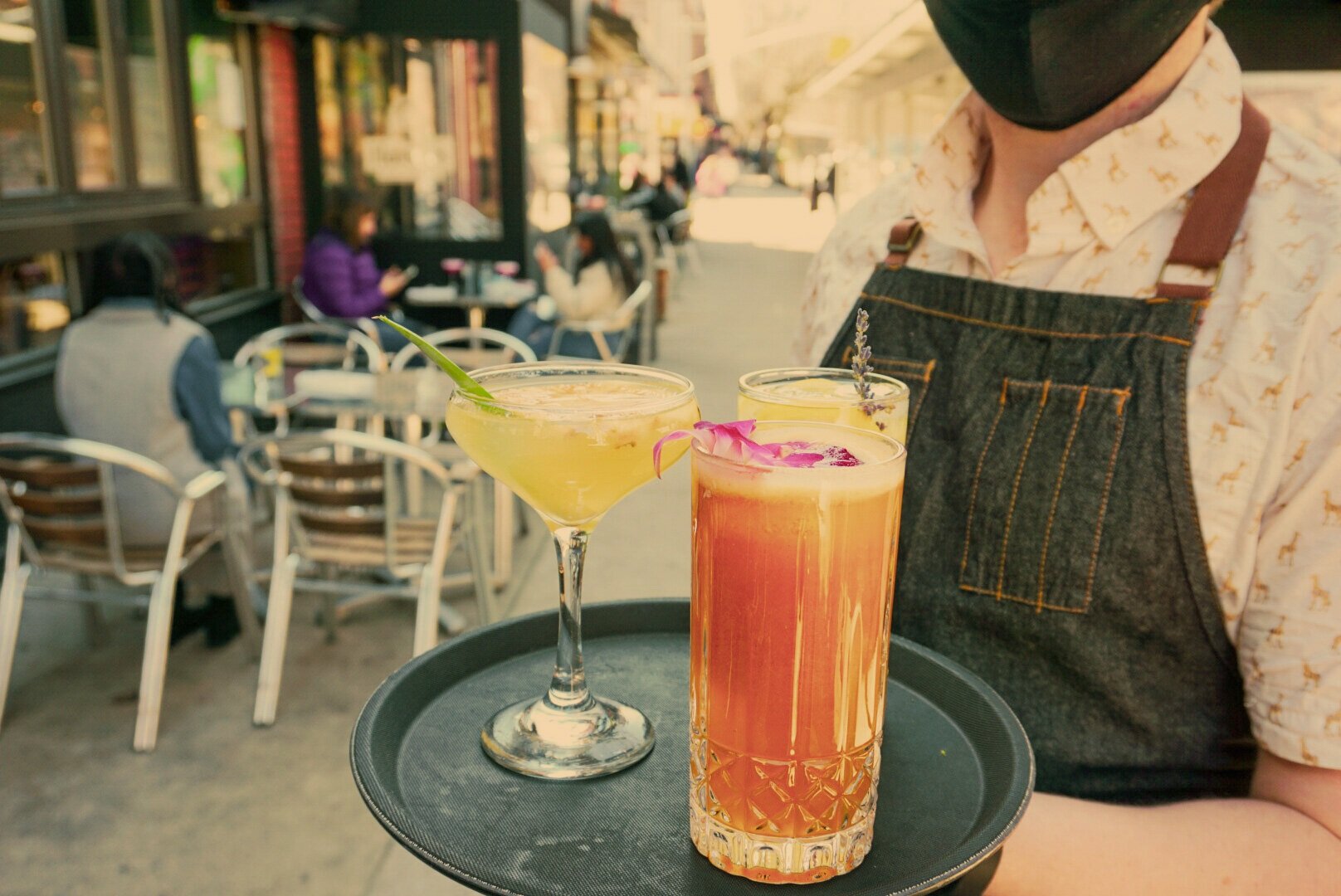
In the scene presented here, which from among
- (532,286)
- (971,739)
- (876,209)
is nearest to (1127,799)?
(971,739)

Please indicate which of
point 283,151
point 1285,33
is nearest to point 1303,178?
point 1285,33

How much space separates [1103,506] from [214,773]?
2943 mm

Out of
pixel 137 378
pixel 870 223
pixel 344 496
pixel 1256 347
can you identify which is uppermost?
pixel 870 223

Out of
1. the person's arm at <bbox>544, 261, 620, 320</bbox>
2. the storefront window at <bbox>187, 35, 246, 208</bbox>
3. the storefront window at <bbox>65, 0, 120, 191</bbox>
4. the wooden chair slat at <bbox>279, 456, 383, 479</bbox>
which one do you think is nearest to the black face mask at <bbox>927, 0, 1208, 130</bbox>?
the wooden chair slat at <bbox>279, 456, 383, 479</bbox>

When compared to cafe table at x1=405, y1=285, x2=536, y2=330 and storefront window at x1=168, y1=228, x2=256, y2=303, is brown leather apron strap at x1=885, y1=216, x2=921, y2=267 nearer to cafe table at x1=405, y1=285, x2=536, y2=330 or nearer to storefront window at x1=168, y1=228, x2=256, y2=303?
cafe table at x1=405, y1=285, x2=536, y2=330

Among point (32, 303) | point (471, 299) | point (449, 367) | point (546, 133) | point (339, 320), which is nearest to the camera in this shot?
point (449, 367)

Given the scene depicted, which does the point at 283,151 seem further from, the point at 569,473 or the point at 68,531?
the point at 569,473

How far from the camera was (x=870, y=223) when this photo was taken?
1.69 metres

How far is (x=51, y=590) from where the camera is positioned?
3531mm

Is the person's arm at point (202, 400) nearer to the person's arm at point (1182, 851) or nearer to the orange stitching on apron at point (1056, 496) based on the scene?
the orange stitching on apron at point (1056, 496)

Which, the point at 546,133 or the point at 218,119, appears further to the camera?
the point at 546,133

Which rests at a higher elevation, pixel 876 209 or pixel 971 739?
pixel 876 209

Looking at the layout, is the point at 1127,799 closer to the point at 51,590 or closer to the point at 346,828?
the point at 346,828

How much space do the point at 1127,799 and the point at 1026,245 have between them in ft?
2.38
